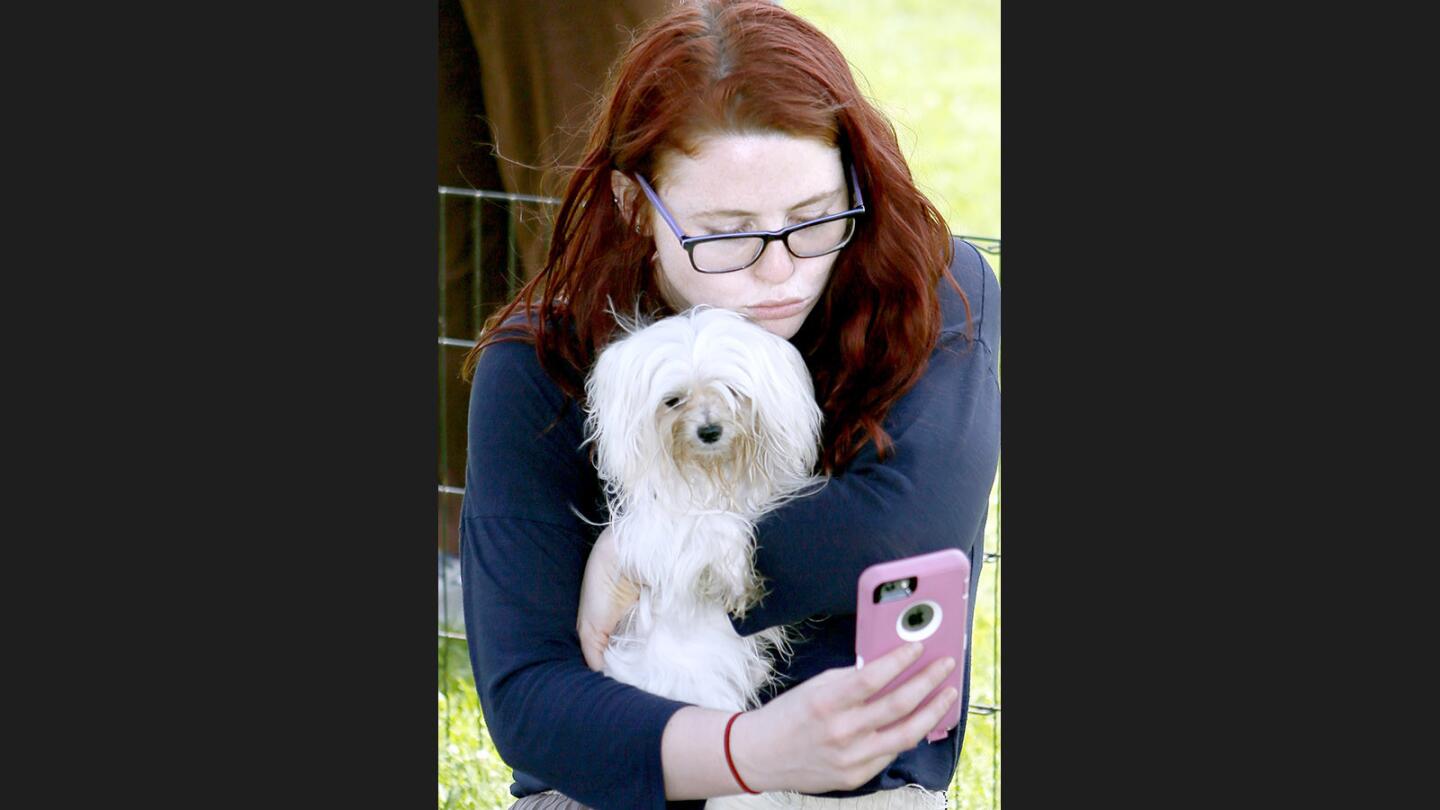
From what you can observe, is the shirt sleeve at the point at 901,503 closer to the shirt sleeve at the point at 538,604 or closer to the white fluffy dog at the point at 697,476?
the white fluffy dog at the point at 697,476

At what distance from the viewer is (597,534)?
8.13 ft

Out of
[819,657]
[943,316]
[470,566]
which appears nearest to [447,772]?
[470,566]

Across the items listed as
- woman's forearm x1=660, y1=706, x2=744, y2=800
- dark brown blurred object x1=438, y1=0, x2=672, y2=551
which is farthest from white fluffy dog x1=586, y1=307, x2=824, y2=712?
dark brown blurred object x1=438, y1=0, x2=672, y2=551

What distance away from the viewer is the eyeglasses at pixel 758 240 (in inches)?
89.8

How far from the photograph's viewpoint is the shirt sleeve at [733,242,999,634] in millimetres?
2227

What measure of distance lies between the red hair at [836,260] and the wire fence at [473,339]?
0.64 ft

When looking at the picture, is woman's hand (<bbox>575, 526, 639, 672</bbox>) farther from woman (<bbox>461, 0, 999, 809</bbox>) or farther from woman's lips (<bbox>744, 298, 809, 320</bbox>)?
woman's lips (<bbox>744, 298, 809, 320</bbox>)

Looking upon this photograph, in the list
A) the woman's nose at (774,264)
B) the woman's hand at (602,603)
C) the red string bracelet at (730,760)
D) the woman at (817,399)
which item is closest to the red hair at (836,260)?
the woman at (817,399)

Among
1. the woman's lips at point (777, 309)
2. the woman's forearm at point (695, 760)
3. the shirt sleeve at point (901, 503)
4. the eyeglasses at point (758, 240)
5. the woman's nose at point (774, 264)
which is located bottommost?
the woman's forearm at point (695, 760)

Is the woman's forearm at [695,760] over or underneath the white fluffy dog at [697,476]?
underneath

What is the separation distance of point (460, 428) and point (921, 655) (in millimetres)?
985

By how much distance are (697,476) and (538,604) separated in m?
0.31

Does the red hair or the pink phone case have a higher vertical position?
the red hair

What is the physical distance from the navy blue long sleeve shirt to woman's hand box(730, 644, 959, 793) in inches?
4.4
